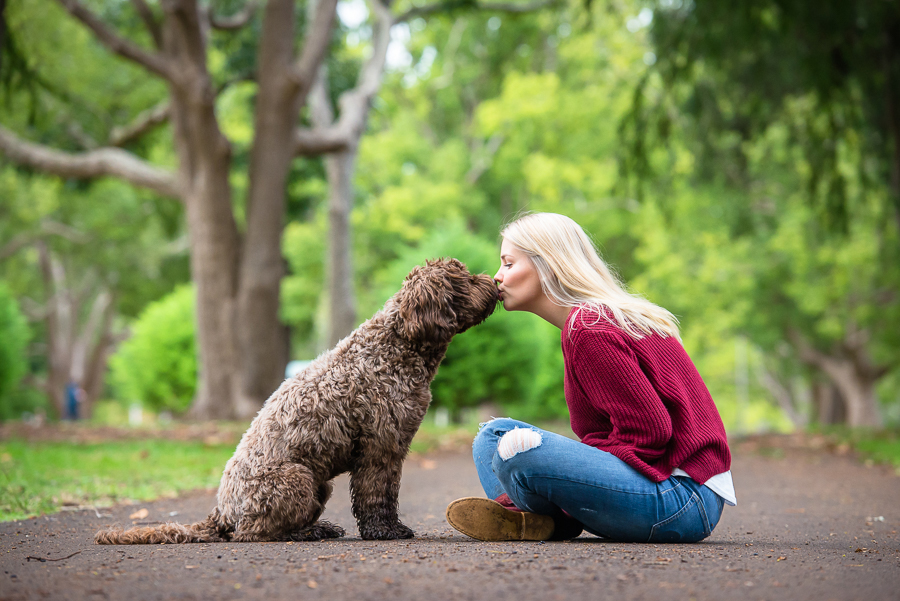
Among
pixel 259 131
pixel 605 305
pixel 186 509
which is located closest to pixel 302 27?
pixel 259 131

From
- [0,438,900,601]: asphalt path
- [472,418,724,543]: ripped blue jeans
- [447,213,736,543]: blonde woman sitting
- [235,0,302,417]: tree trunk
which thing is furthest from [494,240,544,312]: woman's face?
[235,0,302,417]: tree trunk

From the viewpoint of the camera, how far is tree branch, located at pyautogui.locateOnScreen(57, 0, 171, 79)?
1214 centimetres

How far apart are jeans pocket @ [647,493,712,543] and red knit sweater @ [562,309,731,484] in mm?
136

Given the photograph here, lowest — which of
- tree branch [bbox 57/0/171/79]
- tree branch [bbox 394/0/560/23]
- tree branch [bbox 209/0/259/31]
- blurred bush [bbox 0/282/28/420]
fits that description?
blurred bush [bbox 0/282/28/420]

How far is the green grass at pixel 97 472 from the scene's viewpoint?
5.79 m

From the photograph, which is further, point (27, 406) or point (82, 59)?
point (27, 406)

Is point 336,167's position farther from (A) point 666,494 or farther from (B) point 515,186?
(B) point 515,186

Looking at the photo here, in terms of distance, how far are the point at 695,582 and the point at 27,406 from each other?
4051 centimetres

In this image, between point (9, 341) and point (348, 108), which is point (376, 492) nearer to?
point (348, 108)

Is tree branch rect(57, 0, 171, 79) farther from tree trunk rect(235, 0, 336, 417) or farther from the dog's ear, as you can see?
the dog's ear

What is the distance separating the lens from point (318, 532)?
3959 mm

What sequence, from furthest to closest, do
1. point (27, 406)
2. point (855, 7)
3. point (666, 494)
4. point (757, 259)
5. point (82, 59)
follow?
1. point (27, 406)
2. point (757, 259)
3. point (82, 59)
4. point (855, 7)
5. point (666, 494)

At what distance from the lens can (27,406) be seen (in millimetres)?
37500

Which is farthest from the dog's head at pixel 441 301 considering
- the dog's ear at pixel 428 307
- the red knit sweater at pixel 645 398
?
the red knit sweater at pixel 645 398
